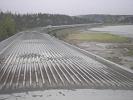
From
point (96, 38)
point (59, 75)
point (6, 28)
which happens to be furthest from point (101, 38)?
point (59, 75)

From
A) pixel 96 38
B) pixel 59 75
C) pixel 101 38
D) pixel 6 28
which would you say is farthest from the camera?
pixel 6 28

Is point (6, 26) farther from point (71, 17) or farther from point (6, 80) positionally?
point (71, 17)

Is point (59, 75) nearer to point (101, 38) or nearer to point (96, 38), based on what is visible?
point (96, 38)

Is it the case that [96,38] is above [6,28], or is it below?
below

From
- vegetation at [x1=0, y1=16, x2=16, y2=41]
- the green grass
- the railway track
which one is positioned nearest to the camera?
the railway track

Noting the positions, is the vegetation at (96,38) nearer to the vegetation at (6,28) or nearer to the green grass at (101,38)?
the green grass at (101,38)

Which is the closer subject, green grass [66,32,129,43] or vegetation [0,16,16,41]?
green grass [66,32,129,43]

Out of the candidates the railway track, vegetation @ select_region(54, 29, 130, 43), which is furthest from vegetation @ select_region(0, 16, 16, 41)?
the railway track

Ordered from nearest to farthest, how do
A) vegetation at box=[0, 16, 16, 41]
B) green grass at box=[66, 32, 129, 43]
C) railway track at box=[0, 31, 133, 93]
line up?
railway track at box=[0, 31, 133, 93] < green grass at box=[66, 32, 129, 43] < vegetation at box=[0, 16, 16, 41]

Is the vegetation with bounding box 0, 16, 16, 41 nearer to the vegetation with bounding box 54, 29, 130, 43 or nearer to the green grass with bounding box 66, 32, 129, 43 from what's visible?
the vegetation with bounding box 54, 29, 130, 43

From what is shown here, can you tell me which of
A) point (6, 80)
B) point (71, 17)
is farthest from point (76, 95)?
point (71, 17)

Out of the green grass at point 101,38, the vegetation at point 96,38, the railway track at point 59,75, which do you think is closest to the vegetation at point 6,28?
the vegetation at point 96,38
